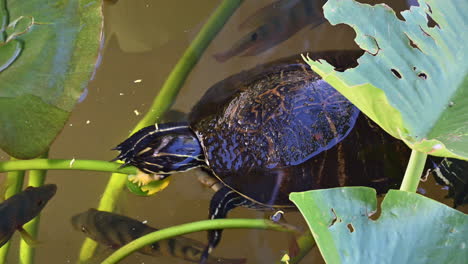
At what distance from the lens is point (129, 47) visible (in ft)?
5.27

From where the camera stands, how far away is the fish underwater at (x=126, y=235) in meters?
1.21

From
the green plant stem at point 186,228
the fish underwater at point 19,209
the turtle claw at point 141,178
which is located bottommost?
the green plant stem at point 186,228

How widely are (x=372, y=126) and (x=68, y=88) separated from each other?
0.77m

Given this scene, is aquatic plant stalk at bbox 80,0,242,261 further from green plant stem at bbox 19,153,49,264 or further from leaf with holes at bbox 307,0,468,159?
leaf with holes at bbox 307,0,468,159

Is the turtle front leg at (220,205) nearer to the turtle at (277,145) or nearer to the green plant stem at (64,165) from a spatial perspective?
the turtle at (277,145)

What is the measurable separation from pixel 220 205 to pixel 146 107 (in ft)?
1.43

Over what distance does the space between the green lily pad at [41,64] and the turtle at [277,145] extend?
0.77ft

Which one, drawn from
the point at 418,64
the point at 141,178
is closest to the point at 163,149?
the point at 141,178

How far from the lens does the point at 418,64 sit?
27.3 inches

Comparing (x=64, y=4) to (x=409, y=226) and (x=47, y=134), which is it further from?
(x=409, y=226)

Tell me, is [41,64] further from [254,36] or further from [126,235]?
[254,36]

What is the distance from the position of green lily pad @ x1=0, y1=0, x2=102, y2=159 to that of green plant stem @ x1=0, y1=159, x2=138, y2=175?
0.11 feet

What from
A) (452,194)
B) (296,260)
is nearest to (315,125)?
(296,260)

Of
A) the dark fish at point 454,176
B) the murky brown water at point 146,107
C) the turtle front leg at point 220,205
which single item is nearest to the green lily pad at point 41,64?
the murky brown water at point 146,107
